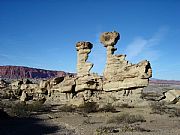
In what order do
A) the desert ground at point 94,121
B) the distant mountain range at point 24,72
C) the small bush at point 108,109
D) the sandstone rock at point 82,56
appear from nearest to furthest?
the desert ground at point 94,121
the small bush at point 108,109
the sandstone rock at point 82,56
the distant mountain range at point 24,72

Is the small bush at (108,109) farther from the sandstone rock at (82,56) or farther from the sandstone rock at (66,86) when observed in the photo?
the sandstone rock at (66,86)

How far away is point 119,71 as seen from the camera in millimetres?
26906

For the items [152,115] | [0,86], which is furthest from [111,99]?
[0,86]

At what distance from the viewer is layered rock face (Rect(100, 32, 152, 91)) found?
82.9 feet

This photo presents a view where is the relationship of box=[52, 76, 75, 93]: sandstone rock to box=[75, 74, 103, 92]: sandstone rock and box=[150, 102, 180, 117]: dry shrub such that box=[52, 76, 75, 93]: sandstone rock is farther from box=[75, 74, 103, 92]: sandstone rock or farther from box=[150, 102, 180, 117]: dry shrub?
box=[150, 102, 180, 117]: dry shrub

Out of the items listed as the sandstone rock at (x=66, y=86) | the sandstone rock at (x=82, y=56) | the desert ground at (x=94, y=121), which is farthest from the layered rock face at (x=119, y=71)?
the sandstone rock at (x=66, y=86)

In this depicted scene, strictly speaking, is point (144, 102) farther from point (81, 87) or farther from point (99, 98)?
point (81, 87)

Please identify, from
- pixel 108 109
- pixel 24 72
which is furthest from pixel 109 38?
pixel 24 72

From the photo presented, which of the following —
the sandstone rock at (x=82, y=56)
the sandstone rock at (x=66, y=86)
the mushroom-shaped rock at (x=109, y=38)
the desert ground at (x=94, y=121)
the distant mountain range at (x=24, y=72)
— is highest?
the distant mountain range at (x=24, y=72)

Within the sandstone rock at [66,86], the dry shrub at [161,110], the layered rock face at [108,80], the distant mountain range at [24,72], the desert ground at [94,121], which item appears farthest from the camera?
the distant mountain range at [24,72]

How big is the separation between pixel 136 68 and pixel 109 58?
3178 millimetres

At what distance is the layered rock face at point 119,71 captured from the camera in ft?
82.9

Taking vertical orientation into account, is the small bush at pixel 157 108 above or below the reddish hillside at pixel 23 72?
below

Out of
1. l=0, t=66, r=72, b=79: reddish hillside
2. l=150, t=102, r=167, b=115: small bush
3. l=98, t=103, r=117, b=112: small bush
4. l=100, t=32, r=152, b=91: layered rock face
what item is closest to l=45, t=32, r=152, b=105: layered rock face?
l=100, t=32, r=152, b=91: layered rock face
